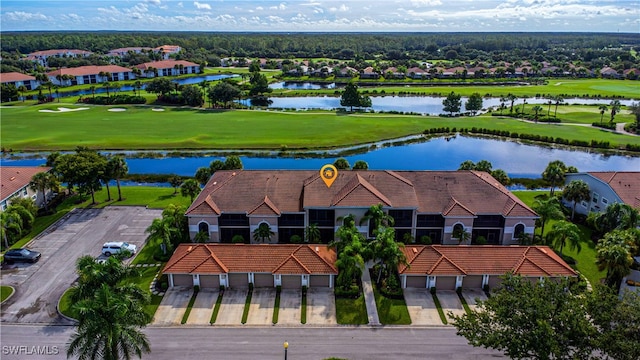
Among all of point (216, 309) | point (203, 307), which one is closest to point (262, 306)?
point (216, 309)

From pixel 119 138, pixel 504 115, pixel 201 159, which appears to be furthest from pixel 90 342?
pixel 504 115

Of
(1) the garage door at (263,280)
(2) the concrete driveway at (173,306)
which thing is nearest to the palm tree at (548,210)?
(1) the garage door at (263,280)

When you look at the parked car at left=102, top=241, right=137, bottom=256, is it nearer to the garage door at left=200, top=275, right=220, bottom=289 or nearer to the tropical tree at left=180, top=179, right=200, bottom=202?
the tropical tree at left=180, top=179, right=200, bottom=202

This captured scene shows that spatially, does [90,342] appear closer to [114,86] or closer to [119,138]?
[119,138]

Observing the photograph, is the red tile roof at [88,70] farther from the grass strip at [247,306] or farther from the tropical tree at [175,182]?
the grass strip at [247,306]

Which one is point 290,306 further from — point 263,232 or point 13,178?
point 13,178
